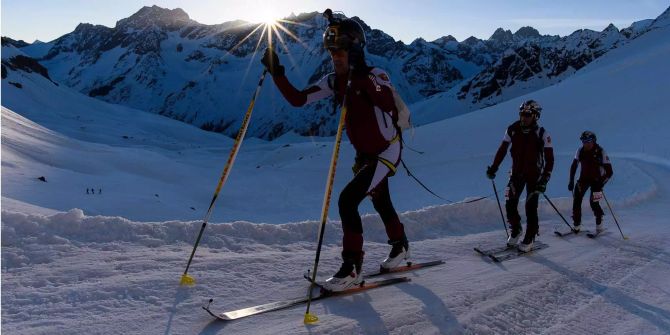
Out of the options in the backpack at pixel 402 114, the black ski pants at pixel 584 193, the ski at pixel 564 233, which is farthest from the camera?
the black ski pants at pixel 584 193

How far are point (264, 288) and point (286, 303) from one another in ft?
1.94

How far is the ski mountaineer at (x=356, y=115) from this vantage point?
575cm

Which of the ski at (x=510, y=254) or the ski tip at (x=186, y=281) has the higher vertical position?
the ski tip at (x=186, y=281)

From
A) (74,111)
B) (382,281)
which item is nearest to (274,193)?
(382,281)

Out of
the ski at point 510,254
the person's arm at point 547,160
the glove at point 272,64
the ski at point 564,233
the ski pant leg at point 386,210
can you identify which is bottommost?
the ski at point 564,233

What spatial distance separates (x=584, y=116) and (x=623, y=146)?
11592mm

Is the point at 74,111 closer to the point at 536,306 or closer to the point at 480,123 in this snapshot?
the point at 480,123

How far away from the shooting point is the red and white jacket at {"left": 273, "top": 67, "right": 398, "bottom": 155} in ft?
19.0

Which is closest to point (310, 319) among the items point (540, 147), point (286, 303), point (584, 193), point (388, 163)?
point (286, 303)

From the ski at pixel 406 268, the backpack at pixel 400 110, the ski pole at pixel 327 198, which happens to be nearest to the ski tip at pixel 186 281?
the ski pole at pixel 327 198

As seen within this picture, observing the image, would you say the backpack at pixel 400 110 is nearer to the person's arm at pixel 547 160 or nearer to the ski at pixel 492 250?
the ski at pixel 492 250

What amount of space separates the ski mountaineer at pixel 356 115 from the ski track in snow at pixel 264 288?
2.23 ft

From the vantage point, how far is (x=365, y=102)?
5887 mm

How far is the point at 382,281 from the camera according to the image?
6.06 metres
